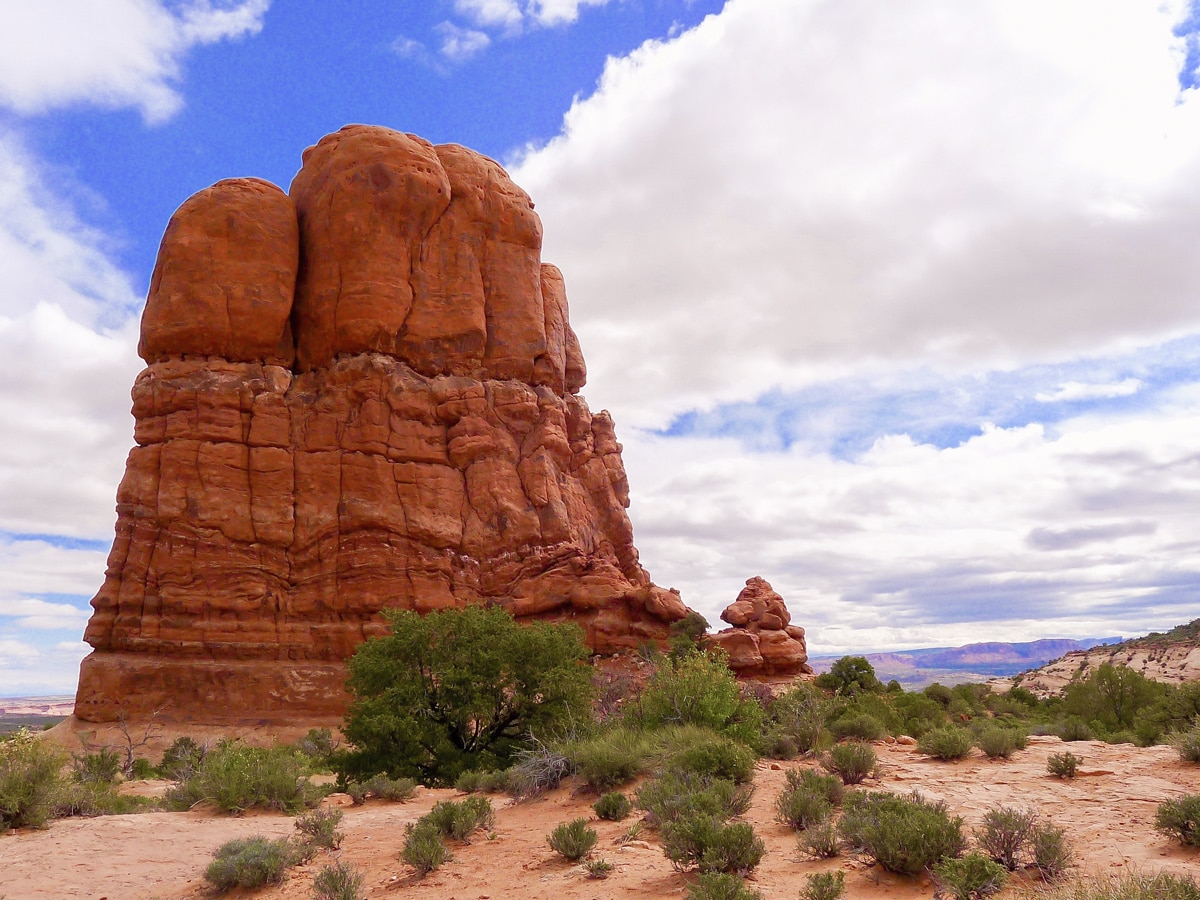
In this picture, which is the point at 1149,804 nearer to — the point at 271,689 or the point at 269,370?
→ the point at 271,689

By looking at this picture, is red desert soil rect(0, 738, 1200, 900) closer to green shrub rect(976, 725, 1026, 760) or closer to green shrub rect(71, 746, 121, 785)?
green shrub rect(976, 725, 1026, 760)

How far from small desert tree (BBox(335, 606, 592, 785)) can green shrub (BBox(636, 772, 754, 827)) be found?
837 cm

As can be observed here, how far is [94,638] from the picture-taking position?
36781mm

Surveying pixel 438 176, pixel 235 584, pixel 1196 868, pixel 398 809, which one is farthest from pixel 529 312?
pixel 1196 868

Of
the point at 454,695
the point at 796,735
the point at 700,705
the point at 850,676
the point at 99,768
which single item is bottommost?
the point at 796,735

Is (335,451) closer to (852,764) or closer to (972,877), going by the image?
(852,764)

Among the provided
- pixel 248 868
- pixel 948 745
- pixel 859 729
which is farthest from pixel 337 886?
pixel 859 729

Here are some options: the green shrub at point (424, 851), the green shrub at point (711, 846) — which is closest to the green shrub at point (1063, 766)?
the green shrub at point (711, 846)

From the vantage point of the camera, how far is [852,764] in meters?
11.6

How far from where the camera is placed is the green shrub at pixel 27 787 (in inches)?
467

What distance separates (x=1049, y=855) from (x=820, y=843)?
215 cm

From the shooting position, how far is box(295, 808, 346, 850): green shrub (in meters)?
10.7

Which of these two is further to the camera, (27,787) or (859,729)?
(859,729)

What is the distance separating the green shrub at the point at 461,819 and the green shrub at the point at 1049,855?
6.68 metres
